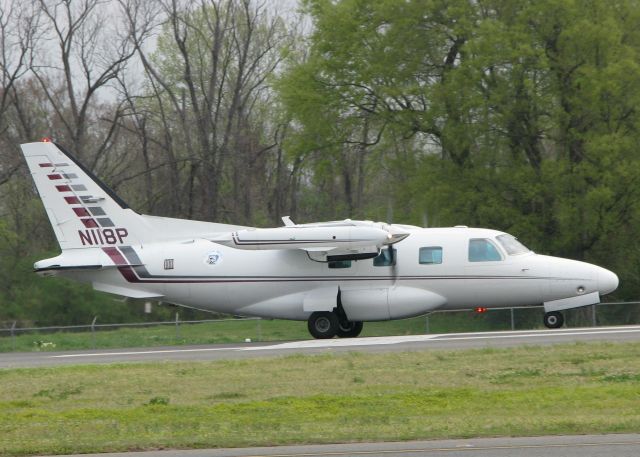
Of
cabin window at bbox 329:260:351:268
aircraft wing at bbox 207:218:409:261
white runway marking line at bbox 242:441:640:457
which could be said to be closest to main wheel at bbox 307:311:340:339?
cabin window at bbox 329:260:351:268

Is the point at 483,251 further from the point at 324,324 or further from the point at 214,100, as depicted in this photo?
the point at 214,100

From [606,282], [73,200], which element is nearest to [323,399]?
[606,282]

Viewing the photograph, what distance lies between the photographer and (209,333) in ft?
123

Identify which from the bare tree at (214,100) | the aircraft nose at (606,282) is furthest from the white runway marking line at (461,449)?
the bare tree at (214,100)

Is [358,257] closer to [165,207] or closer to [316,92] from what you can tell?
[316,92]

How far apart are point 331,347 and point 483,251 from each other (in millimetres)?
5548

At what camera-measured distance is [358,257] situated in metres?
27.7

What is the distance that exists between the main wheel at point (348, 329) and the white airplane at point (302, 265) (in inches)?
1.2

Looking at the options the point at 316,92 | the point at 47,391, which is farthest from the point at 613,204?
the point at 47,391

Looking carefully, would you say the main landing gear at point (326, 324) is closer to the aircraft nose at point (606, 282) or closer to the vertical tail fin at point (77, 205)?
the vertical tail fin at point (77, 205)

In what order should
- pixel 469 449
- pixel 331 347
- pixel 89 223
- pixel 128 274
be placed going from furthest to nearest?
pixel 89 223
pixel 128 274
pixel 331 347
pixel 469 449

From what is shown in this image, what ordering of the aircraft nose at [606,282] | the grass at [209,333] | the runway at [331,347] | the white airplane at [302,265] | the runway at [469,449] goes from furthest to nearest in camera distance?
the grass at [209,333]
the white airplane at [302,265]
the aircraft nose at [606,282]
the runway at [331,347]
the runway at [469,449]

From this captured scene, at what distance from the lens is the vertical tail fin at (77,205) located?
2947 centimetres

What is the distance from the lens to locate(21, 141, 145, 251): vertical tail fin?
29.5m
